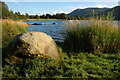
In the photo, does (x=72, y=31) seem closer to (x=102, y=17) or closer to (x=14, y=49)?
(x=102, y=17)

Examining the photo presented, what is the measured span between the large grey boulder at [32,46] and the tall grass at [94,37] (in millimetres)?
1271

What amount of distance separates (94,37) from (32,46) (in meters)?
2.61

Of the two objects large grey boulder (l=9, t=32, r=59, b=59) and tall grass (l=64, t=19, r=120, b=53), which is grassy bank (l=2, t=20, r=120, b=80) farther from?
large grey boulder (l=9, t=32, r=59, b=59)

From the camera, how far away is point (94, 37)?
20.1 ft

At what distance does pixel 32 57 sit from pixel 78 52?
1.97 m

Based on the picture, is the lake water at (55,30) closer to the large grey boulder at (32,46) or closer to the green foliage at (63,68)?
the large grey boulder at (32,46)

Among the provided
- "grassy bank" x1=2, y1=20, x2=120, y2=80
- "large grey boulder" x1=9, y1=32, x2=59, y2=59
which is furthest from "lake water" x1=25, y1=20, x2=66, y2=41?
"large grey boulder" x1=9, y1=32, x2=59, y2=59

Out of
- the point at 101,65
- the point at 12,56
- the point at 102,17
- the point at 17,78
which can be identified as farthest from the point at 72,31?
the point at 17,78

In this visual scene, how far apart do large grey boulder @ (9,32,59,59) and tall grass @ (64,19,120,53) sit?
1271 millimetres

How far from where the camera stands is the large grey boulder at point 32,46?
4.83 meters

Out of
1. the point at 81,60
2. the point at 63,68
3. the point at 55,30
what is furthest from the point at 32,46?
the point at 55,30

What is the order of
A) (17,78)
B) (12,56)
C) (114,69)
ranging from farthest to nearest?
1. (12,56)
2. (114,69)
3. (17,78)

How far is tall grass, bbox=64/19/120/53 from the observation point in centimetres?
605

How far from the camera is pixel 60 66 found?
4.55 m
